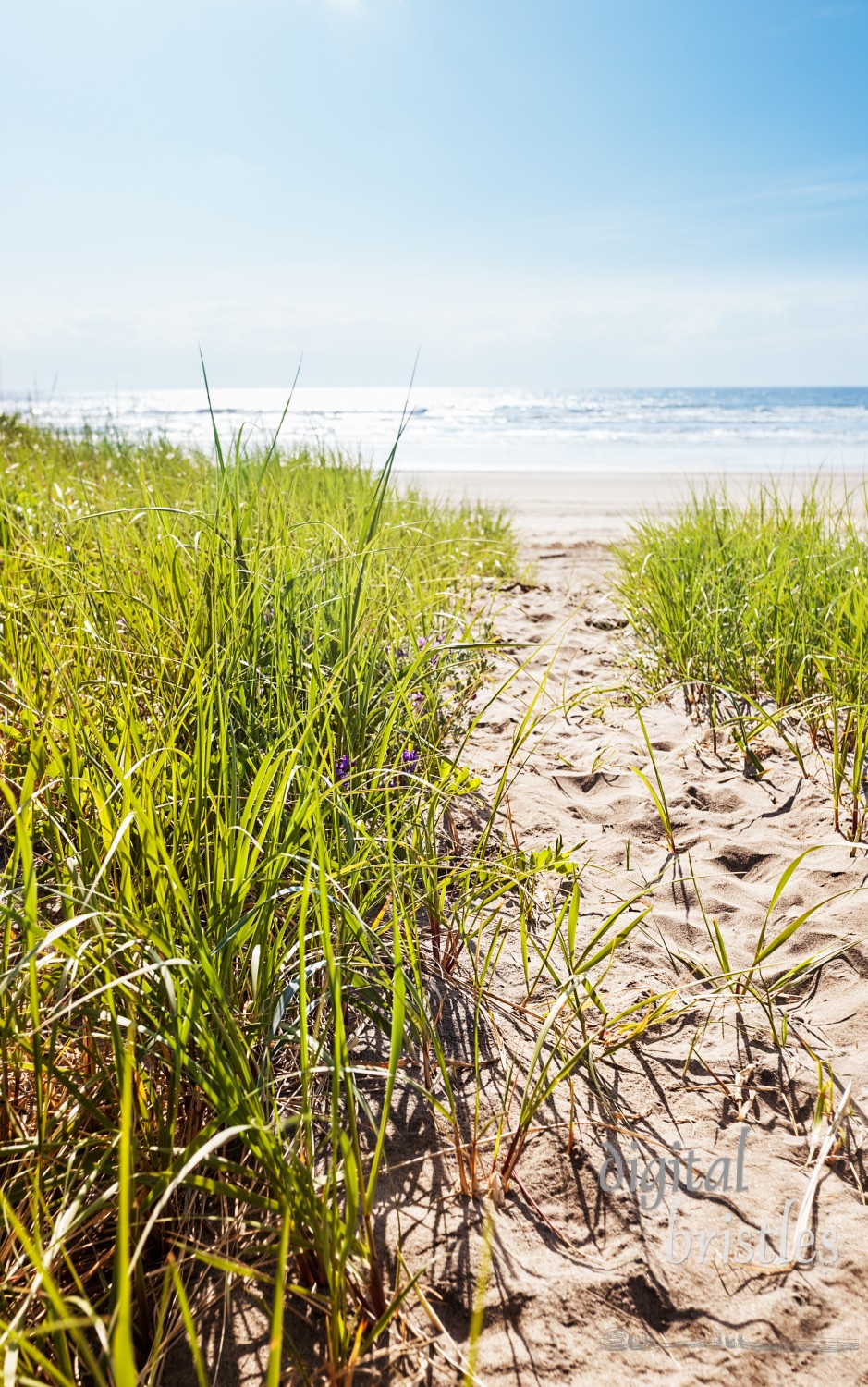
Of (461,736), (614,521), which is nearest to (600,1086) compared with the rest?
(461,736)

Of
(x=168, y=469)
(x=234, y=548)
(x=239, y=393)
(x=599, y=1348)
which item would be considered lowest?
(x=599, y=1348)

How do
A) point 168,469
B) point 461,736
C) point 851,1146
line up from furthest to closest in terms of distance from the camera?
point 168,469
point 461,736
point 851,1146

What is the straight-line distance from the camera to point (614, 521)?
7.75 m

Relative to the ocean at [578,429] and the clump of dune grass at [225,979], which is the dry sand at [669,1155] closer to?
the clump of dune grass at [225,979]

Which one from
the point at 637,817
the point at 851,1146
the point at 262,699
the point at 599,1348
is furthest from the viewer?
the point at 637,817

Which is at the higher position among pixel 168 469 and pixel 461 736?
pixel 168 469

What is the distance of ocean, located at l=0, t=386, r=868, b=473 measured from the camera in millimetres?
13805

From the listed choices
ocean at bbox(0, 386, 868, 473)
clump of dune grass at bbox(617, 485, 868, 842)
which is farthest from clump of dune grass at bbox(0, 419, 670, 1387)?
ocean at bbox(0, 386, 868, 473)

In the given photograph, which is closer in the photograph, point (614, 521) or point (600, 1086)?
point (600, 1086)

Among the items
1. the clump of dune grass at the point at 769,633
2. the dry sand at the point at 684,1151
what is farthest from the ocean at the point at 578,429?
the dry sand at the point at 684,1151

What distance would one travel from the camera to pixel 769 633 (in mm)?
2598

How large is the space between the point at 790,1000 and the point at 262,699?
3.50 feet

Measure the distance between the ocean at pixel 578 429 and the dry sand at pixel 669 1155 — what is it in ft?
11.8

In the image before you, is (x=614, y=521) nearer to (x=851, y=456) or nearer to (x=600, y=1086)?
(x=600, y=1086)
